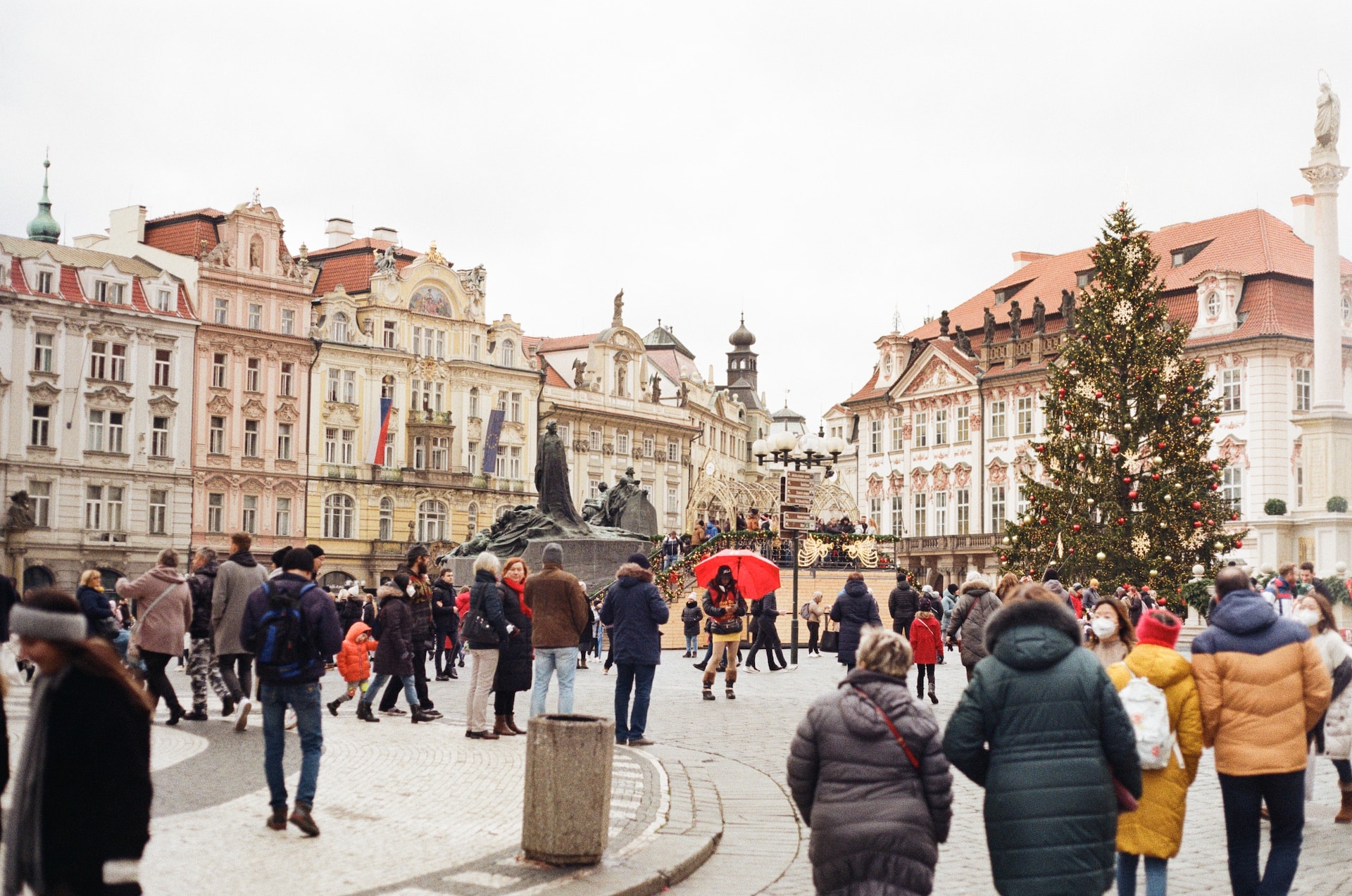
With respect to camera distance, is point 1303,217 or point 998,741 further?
point 1303,217

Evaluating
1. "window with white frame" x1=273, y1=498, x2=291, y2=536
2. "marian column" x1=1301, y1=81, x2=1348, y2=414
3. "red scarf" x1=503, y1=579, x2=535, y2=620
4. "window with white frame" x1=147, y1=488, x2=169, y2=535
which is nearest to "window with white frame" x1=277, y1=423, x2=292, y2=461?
"window with white frame" x1=273, y1=498, x2=291, y2=536

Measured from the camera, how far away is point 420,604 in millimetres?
17594

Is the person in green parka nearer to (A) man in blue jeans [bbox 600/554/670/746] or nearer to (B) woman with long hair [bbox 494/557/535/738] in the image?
(A) man in blue jeans [bbox 600/554/670/746]

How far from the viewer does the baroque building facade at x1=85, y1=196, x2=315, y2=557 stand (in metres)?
60.3

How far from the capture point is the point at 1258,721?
7.23 m

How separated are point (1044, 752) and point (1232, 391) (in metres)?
49.2

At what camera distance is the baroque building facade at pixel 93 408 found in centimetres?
5453

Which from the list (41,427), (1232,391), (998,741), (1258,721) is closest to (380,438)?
(41,427)

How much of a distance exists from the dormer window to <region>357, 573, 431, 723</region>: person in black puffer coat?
46.6 metres

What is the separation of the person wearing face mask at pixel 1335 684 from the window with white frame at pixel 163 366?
5403cm

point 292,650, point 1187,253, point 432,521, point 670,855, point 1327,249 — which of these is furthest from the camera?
point 432,521

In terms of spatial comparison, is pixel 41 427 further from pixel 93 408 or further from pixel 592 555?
pixel 592 555

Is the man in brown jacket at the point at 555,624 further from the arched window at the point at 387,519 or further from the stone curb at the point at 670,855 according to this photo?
the arched window at the point at 387,519

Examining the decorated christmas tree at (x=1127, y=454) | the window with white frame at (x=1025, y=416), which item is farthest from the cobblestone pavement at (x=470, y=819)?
the window with white frame at (x=1025, y=416)
